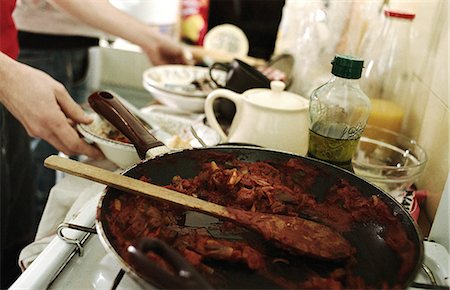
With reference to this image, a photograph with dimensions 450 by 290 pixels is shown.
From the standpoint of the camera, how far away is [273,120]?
2.63 ft

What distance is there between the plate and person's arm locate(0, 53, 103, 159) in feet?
1.09

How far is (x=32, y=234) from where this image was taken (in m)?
1.52

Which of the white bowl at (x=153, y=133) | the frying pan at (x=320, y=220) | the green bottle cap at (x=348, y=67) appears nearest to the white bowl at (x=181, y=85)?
the white bowl at (x=153, y=133)

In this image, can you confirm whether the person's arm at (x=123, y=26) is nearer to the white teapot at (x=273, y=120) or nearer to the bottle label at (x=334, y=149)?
the white teapot at (x=273, y=120)

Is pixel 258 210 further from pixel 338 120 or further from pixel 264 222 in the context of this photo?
pixel 338 120

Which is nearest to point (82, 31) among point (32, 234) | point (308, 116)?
point (32, 234)

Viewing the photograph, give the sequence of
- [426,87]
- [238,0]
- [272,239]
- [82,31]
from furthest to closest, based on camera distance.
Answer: [238,0] < [82,31] < [426,87] < [272,239]

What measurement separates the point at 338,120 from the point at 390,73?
1.11ft

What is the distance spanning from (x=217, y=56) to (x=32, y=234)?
81 cm

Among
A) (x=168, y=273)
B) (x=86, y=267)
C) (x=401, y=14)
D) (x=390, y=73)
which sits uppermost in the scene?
(x=401, y=14)


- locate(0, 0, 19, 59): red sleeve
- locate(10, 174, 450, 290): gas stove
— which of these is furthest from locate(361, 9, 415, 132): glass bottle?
locate(0, 0, 19, 59): red sleeve

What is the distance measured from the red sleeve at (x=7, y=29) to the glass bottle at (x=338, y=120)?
68 centimetres

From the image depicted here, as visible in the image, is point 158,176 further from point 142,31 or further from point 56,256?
point 142,31

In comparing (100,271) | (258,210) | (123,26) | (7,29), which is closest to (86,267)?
(100,271)
